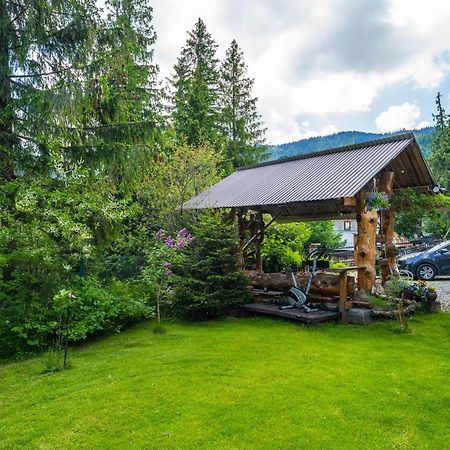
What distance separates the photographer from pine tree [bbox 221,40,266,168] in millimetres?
26000

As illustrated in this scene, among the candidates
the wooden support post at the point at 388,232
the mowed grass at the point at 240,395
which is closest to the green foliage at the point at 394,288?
the mowed grass at the point at 240,395

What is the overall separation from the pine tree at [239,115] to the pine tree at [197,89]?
940mm

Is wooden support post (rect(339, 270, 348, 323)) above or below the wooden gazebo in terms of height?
below

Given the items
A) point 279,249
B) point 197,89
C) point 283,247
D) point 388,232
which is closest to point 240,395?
point 388,232

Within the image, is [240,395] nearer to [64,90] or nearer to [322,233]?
[64,90]

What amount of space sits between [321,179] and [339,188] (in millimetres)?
1181

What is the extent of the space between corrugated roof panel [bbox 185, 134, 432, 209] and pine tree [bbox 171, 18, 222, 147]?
10925mm

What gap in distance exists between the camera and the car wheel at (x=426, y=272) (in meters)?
13.7

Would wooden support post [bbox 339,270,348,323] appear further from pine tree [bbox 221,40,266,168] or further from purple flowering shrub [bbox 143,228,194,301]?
pine tree [bbox 221,40,266,168]

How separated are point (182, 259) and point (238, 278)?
4.37 feet

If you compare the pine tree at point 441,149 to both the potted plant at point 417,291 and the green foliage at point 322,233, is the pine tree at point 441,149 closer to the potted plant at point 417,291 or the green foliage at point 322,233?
the green foliage at point 322,233

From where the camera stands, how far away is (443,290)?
11414mm

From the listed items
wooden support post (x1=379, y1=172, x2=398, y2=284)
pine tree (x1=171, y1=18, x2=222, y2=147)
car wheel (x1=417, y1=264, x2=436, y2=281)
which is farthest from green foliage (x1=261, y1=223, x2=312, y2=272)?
pine tree (x1=171, y1=18, x2=222, y2=147)

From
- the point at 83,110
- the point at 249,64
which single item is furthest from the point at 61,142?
the point at 249,64
